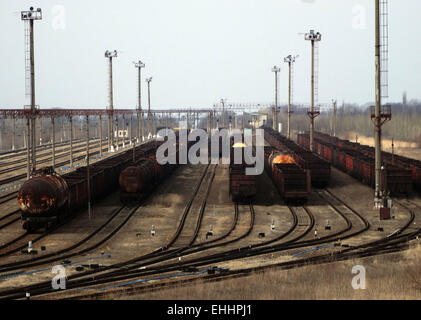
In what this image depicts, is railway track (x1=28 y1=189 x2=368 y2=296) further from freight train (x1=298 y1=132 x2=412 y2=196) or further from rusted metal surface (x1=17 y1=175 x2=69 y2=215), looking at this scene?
freight train (x1=298 y1=132 x2=412 y2=196)

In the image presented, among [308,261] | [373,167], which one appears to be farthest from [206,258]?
[373,167]

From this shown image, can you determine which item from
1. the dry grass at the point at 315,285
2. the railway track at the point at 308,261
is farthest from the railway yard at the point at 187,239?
the dry grass at the point at 315,285

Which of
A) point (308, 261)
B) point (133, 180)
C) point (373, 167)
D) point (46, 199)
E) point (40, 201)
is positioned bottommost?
point (308, 261)

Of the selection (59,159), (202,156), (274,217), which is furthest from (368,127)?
(274,217)

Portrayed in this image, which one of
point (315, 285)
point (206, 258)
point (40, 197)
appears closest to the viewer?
point (315, 285)

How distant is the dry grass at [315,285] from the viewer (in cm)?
1897

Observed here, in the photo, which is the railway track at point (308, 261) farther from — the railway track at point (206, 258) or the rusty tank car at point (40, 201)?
the rusty tank car at point (40, 201)

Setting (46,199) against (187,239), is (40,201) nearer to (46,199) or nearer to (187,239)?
(46,199)

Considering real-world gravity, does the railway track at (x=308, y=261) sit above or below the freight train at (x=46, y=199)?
below

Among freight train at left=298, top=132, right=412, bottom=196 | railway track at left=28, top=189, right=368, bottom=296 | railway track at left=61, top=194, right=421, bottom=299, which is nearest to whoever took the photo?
railway track at left=61, top=194, right=421, bottom=299

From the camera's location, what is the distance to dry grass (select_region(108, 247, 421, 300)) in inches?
747

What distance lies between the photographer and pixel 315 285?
66.5 ft

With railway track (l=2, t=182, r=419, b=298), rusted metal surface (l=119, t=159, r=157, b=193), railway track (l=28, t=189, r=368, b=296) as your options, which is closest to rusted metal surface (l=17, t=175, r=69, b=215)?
railway track (l=2, t=182, r=419, b=298)
